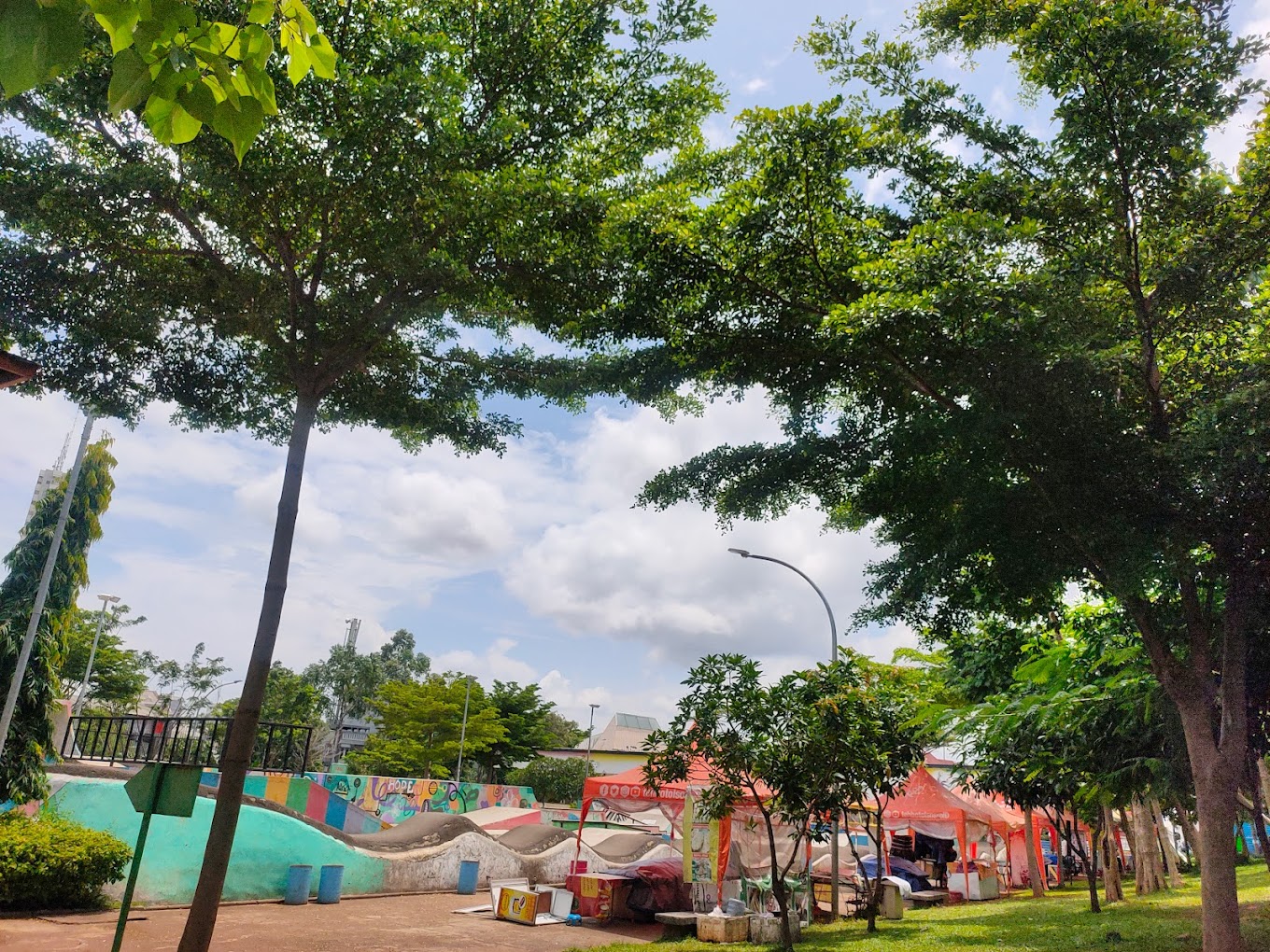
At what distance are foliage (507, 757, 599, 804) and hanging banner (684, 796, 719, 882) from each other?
113 feet

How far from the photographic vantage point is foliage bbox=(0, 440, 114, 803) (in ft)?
48.4

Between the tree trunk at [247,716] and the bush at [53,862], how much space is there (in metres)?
4.94

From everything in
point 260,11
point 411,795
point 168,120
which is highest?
point 260,11

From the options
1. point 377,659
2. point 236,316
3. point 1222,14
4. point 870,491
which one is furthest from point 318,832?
point 377,659

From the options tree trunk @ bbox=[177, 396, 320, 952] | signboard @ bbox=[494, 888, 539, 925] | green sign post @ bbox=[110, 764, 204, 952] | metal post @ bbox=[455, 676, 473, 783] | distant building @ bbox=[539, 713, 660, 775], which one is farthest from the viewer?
distant building @ bbox=[539, 713, 660, 775]

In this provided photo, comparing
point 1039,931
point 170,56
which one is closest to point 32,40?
point 170,56

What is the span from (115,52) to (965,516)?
9.83 metres

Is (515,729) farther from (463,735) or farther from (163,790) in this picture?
(163,790)

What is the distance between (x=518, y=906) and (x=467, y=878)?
4.27 metres

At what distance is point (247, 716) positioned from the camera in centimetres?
984

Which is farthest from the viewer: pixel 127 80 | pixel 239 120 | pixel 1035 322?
pixel 1035 322

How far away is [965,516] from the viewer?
10.3 metres

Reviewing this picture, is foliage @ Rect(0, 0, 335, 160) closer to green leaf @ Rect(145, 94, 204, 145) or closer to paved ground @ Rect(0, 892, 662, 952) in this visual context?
green leaf @ Rect(145, 94, 204, 145)

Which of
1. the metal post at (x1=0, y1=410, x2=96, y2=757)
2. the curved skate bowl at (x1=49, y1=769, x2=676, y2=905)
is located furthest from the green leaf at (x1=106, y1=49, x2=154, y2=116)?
the curved skate bowl at (x1=49, y1=769, x2=676, y2=905)
